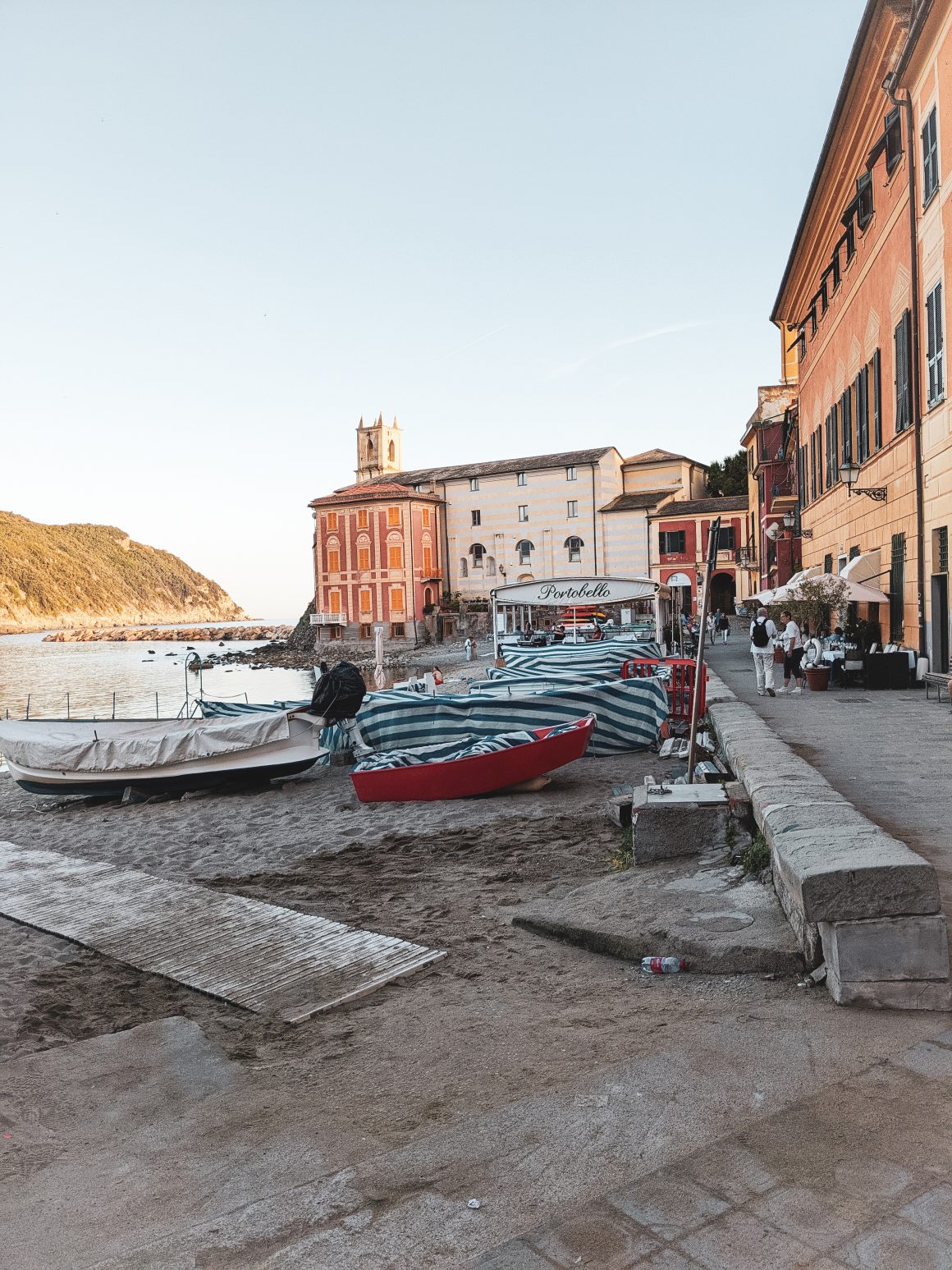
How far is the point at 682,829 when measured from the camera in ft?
24.4

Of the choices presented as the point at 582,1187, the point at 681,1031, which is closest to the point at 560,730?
the point at 681,1031

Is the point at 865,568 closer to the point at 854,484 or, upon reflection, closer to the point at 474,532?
the point at 854,484

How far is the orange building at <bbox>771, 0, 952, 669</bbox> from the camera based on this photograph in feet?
51.2

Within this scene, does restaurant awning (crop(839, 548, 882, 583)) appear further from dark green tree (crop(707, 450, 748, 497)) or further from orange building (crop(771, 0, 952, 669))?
dark green tree (crop(707, 450, 748, 497))

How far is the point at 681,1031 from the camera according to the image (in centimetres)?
450

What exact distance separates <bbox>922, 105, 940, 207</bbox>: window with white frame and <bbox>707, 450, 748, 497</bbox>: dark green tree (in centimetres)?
6171

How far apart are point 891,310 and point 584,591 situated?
25.8ft

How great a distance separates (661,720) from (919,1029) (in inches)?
454

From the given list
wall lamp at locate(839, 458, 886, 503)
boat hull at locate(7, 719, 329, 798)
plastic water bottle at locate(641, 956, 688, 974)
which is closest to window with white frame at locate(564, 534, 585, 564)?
wall lamp at locate(839, 458, 886, 503)

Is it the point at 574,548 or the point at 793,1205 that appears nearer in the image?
the point at 793,1205

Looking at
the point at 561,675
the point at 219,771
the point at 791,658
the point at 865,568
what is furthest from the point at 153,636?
the point at 791,658

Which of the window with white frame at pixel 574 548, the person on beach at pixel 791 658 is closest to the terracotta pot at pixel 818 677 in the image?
the person on beach at pixel 791 658

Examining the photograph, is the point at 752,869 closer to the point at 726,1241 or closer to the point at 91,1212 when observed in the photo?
the point at 726,1241

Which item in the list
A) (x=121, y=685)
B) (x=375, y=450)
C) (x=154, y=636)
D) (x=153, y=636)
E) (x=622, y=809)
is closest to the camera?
(x=622, y=809)
